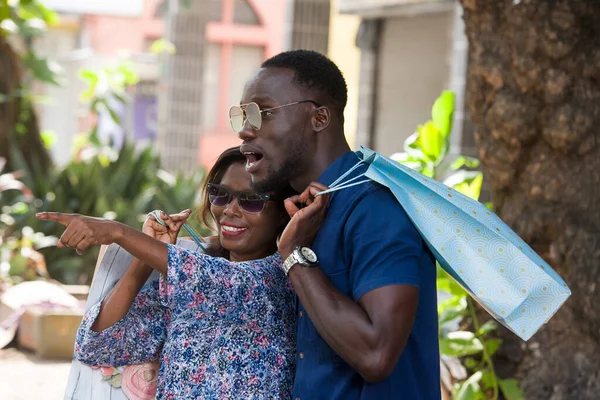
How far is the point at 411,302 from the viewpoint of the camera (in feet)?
7.64

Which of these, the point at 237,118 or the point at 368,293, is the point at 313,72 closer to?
the point at 237,118

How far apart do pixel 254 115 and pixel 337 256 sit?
0.43 meters

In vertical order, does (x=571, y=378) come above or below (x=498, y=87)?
below

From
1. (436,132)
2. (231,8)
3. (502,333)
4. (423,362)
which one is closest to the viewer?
(423,362)

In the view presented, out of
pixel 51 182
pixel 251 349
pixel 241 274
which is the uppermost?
pixel 241 274

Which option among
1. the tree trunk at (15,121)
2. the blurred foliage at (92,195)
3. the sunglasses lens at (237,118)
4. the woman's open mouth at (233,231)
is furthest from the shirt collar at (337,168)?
the tree trunk at (15,121)

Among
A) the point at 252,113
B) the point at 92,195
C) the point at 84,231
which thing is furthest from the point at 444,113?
the point at 92,195

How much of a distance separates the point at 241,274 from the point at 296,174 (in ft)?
1.12

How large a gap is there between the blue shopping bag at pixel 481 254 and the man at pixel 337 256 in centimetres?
4

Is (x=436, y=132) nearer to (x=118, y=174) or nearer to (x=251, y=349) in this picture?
(x=251, y=349)

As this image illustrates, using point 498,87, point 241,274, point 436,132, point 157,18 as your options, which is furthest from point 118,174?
point 157,18

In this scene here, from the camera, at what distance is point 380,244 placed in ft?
7.79

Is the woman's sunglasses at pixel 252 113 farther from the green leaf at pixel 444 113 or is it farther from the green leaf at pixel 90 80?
the green leaf at pixel 90 80

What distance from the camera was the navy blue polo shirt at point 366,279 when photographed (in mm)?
2389
